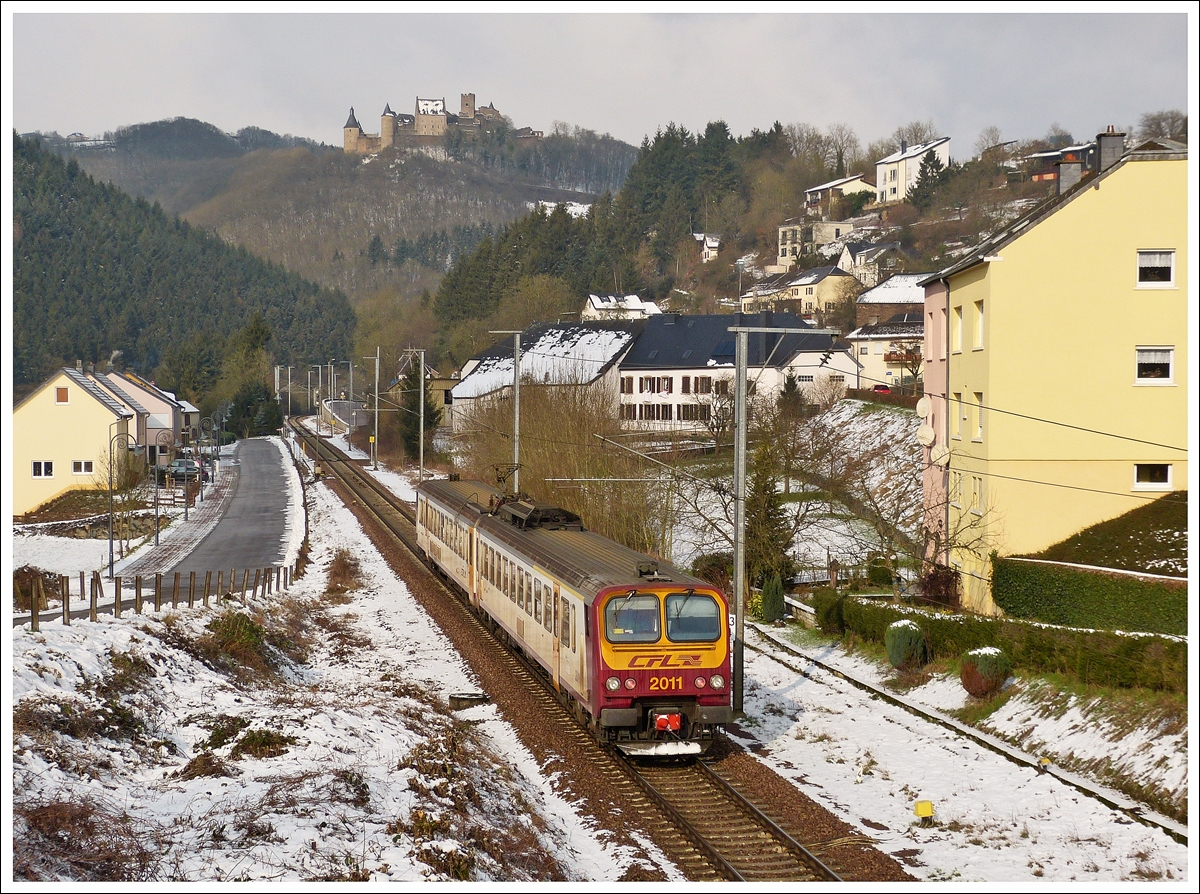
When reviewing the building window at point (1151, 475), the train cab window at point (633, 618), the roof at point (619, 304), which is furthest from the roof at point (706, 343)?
the train cab window at point (633, 618)

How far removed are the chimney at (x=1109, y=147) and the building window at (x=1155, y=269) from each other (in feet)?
9.57

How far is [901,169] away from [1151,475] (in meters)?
128

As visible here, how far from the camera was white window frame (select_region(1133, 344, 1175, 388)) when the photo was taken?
91.9 feet

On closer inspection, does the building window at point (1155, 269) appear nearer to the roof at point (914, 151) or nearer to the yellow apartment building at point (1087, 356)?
the yellow apartment building at point (1087, 356)

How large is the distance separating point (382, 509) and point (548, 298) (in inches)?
2516

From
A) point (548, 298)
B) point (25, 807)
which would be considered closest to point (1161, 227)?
point (25, 807)

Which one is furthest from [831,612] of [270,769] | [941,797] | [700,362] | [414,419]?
[414,419]

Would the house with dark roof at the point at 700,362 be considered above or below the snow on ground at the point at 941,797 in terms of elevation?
above

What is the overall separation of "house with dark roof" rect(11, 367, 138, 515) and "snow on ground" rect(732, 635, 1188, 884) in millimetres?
53353

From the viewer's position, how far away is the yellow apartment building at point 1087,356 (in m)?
27.9

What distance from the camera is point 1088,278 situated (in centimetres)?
2845

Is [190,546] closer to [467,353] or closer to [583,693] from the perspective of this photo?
[583,693]

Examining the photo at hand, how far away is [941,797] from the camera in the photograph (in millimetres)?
15125

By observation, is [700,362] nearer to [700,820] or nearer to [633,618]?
[633,618]
